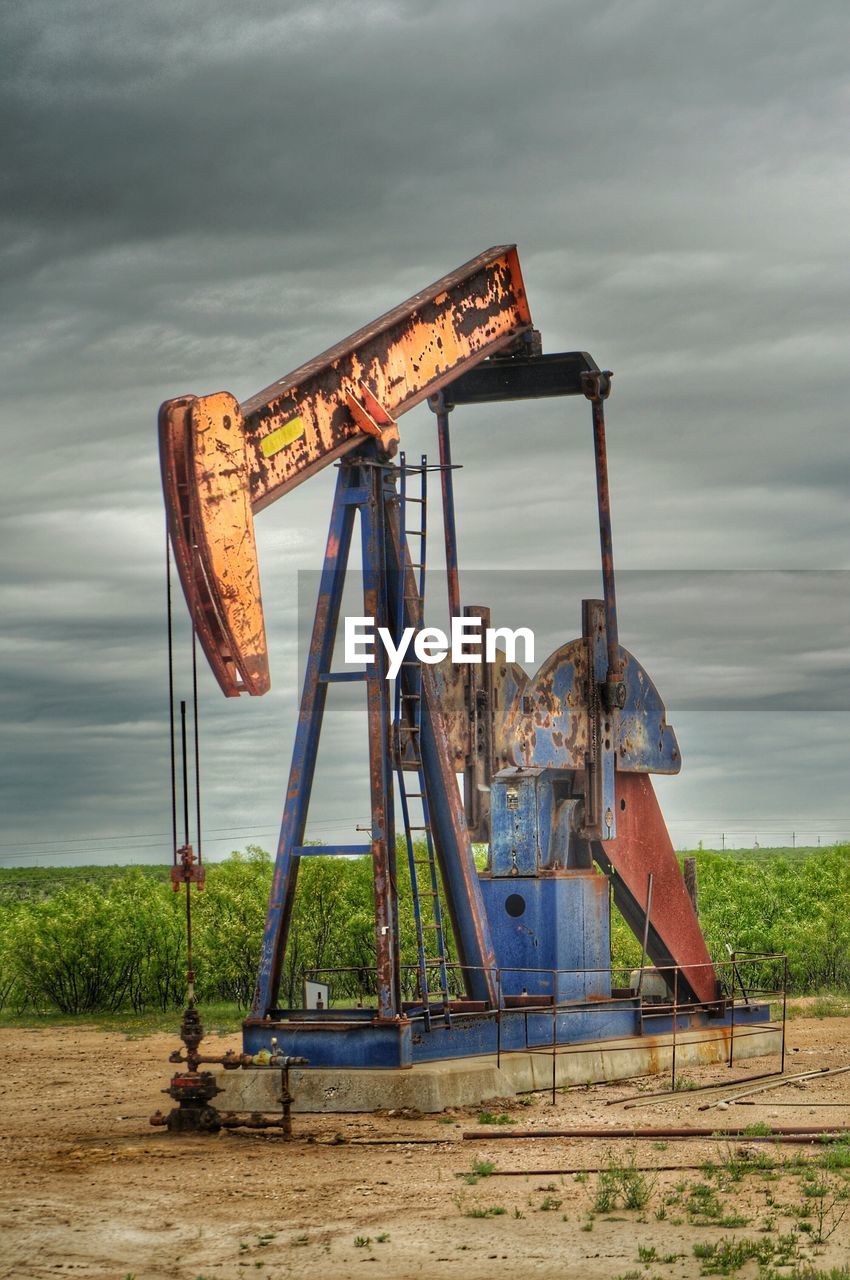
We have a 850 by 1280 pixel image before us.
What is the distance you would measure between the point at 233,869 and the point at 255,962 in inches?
120

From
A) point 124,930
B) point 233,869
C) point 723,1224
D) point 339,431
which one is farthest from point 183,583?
point 233,869

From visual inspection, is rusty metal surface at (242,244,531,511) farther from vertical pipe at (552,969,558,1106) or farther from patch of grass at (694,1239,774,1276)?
patch of grass at (694,1239,774,1276)

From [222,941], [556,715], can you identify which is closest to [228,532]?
[556,715]

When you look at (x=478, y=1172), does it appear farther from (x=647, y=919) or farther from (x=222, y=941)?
(x=222, y=941)

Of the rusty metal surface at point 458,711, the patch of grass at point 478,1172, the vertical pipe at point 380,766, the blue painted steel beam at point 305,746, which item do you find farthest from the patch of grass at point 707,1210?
the rusty metal surface at point 458,711

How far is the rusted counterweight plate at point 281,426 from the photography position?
343 inches

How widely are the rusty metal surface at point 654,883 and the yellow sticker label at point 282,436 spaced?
4963mm

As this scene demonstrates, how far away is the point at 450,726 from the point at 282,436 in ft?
12.6

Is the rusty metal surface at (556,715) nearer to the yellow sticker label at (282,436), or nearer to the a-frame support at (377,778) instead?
the a-frame support at (377,778)

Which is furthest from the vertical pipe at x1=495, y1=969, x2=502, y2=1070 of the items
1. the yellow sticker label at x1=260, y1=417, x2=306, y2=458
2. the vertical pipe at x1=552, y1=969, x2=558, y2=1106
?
the yellow sticker label at x1=260, y1=417, x2=306, y2=458

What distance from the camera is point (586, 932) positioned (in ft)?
43.4

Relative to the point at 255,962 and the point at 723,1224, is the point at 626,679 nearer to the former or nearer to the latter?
the point at 723,1224

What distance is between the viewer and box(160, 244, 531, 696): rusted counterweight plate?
8703mm

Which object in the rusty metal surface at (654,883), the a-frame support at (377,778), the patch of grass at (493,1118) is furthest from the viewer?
the rusty metal surface at (654,883)
